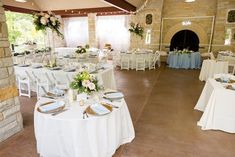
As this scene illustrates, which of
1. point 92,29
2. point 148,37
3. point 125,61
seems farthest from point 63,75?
point 92,29

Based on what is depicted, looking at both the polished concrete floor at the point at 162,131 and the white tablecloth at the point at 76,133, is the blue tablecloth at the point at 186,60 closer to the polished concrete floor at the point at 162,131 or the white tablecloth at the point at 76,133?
the polished concrete floor at the point at 162,131

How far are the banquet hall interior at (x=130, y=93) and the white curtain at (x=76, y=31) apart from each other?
212cm

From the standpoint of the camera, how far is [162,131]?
11.2 feet

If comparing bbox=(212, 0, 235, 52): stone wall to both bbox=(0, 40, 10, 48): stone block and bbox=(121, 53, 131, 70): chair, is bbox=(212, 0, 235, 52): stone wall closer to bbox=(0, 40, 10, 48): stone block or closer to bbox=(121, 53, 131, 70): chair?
bbox=(121, 53, 131, 70): chair

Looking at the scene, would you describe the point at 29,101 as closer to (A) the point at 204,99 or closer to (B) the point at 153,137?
(B) the point at 153,137

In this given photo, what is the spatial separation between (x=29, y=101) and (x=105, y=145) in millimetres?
3373

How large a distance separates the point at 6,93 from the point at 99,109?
1.83 metres

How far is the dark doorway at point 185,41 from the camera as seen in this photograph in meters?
10.7

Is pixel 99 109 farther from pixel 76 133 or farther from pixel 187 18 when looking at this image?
pixel 187 18

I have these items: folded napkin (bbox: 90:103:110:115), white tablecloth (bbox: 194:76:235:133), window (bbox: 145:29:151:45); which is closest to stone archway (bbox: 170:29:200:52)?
window (bbox: 145:29:151:45)

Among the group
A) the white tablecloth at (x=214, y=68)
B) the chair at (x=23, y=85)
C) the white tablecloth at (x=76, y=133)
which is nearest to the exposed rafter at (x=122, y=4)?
the chair at (x=23, y=85)

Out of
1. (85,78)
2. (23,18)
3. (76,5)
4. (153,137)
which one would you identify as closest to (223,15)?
(76,5)

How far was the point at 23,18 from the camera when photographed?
12.7 meters

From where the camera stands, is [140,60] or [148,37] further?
[148,37]
